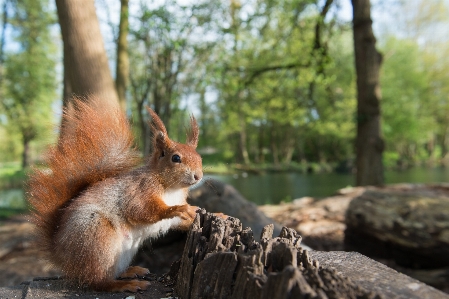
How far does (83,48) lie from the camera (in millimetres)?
3559

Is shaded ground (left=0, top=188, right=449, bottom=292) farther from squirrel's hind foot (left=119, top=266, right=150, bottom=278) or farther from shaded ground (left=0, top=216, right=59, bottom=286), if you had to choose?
squirrel's hind foot (left=119, top=266, right=150, bottom=278)

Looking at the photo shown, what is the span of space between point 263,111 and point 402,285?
13.0 m

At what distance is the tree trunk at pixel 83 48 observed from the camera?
3.51 meters

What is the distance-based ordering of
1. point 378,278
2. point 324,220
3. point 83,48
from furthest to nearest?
1. point 324,220
2. point 83,48
3. point 378,278

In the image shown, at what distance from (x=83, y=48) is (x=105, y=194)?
8.51ft

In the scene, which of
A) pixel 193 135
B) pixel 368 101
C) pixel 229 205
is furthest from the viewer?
pixel 368 101

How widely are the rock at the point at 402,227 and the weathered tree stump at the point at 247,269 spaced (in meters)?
3.38

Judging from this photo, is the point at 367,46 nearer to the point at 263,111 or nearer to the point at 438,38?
the point at 263,111

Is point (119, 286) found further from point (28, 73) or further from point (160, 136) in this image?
point (28, 73)

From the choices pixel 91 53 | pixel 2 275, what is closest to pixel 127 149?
Result: pixel 91 53

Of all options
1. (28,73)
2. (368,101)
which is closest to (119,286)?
(368,101)

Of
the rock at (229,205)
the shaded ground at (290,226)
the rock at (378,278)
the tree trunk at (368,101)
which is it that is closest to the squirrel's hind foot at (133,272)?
the rock at (378,278)

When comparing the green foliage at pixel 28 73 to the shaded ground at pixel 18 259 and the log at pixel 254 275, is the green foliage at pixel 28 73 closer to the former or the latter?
the shaded ground at pixel 18 259

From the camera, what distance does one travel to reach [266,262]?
110 centimetres
